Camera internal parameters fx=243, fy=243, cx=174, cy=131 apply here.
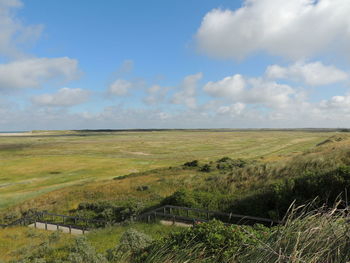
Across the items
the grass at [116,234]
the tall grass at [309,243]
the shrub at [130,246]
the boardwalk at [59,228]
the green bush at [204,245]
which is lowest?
the boardwalk at [59,228]

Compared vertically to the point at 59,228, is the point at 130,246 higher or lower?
higher

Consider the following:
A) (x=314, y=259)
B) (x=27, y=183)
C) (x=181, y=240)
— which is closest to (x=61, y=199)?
(x=27, y=183)

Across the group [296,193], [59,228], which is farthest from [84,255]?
[59,228]

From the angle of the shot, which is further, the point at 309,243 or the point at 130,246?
the point at 130,246

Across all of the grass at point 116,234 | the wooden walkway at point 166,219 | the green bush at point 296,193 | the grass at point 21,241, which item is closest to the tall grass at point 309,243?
the wooden walkway at point 166,219

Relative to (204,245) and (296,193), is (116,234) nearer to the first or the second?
(204,245)

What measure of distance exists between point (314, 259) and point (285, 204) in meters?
11.6

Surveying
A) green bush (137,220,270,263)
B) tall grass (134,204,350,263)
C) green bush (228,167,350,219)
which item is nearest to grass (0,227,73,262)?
green bush (137,220,270,263)

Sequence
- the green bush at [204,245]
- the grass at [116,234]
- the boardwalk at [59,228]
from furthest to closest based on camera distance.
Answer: the boardwalk at [59,228] → the grass at [116,234] → the green bush at [204,245]

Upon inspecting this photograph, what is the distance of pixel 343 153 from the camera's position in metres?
18.2

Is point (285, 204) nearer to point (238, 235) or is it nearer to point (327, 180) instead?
point (327, 180)

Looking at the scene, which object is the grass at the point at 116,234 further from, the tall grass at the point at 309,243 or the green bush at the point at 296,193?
the tall grass at the point at 309,243

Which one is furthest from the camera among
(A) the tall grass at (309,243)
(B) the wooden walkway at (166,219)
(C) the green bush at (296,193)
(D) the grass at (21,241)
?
(D) the grass at (21,241)

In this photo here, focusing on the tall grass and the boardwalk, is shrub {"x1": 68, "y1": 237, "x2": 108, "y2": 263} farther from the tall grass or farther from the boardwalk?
the boardwalk
